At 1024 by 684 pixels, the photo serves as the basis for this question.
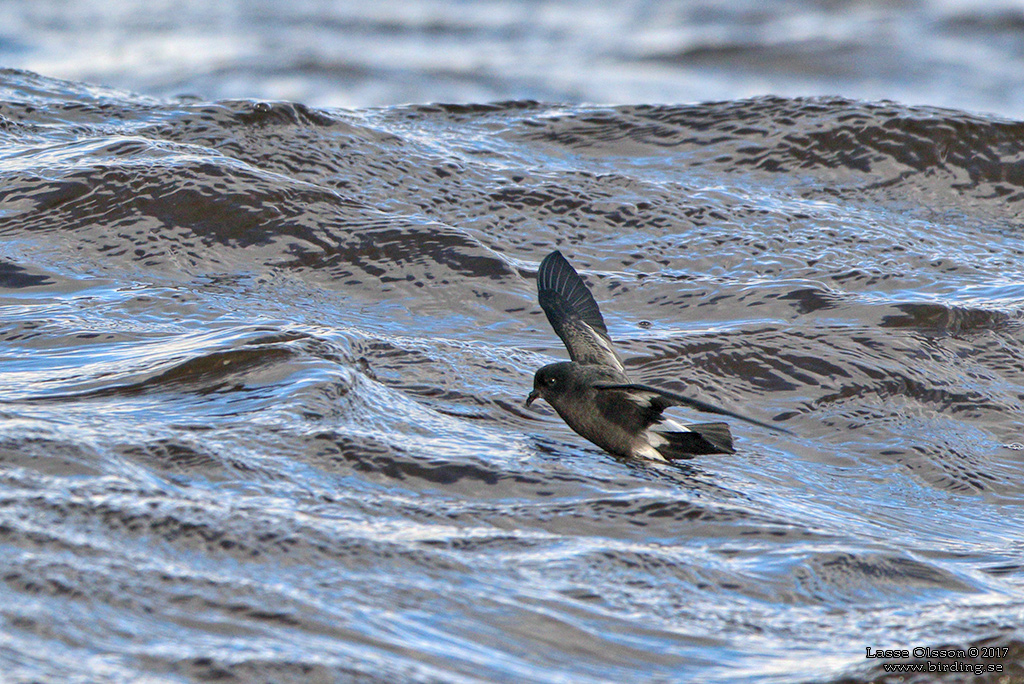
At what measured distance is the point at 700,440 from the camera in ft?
13.8

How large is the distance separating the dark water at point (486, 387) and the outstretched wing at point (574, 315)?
310mm

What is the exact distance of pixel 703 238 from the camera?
6.45 meters

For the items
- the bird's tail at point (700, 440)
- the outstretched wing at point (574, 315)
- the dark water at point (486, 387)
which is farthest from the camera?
the outstretched wing at point (574, 315)

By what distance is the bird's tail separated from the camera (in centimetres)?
422

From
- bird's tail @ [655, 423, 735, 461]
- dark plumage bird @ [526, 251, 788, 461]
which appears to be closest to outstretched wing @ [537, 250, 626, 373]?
dark plumage bird @ [526, 251, 788, 461]

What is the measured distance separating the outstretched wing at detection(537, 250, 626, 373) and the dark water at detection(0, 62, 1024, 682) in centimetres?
31

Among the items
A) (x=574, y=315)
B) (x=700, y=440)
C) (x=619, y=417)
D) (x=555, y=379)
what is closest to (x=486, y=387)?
(x=574, y=315)

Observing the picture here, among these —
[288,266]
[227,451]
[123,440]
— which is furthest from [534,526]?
[288,266]

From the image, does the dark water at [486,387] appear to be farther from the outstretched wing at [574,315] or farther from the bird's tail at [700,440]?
the outstretched wing at [574,315]

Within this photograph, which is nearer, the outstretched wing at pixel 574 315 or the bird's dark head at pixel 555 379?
the bird's dark head at pixel 555 379

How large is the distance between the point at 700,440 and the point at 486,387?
99cm

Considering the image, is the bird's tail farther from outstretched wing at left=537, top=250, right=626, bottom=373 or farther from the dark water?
outstretched wing at left=537, top=250, right=626, bottom=373

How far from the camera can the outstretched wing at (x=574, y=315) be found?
462 centimetres

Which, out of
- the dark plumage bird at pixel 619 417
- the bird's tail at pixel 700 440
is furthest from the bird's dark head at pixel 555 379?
the bird's tail at pixel 700 440
